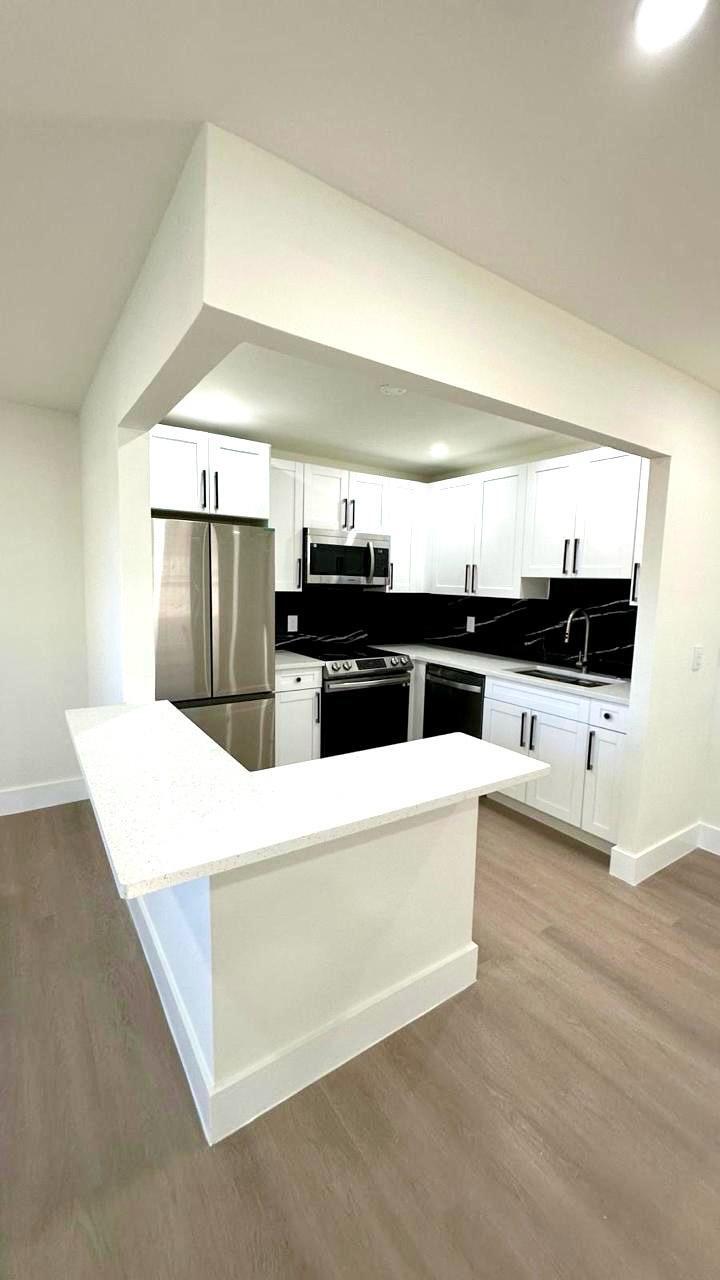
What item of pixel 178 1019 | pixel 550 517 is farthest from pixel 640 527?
pixel 178 1019

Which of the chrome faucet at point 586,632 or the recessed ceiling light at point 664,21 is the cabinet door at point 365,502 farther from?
the recessed ceiling light at point 664,21

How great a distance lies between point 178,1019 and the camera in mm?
1703

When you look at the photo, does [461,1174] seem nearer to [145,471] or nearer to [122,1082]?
[122,1082]

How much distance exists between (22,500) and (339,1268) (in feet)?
11.6

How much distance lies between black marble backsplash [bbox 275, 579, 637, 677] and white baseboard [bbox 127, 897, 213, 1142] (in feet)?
7.58

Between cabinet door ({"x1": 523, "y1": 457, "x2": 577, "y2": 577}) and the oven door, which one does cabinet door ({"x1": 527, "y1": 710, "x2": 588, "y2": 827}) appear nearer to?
cabinet door ({"x1": 523, "y1": 457, "x2": 577, "y2": 577})

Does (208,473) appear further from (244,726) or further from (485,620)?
(485,620)

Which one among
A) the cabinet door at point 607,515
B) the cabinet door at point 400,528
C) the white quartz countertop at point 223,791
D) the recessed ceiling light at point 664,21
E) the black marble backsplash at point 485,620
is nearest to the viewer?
the recessed ceiling light at point 664,21

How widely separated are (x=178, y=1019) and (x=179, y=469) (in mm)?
2628

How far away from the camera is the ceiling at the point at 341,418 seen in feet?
8.20

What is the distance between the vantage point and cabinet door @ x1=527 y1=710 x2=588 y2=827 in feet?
9.94

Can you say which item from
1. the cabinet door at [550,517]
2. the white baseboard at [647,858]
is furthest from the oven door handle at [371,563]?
the white baseboard at [647,858]

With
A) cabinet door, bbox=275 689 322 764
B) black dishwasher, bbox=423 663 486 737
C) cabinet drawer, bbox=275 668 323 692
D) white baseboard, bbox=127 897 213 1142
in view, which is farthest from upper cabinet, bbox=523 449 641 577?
white baseboard, bbox=127 897 213 1142

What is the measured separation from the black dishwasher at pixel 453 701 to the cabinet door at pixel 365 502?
113cm
